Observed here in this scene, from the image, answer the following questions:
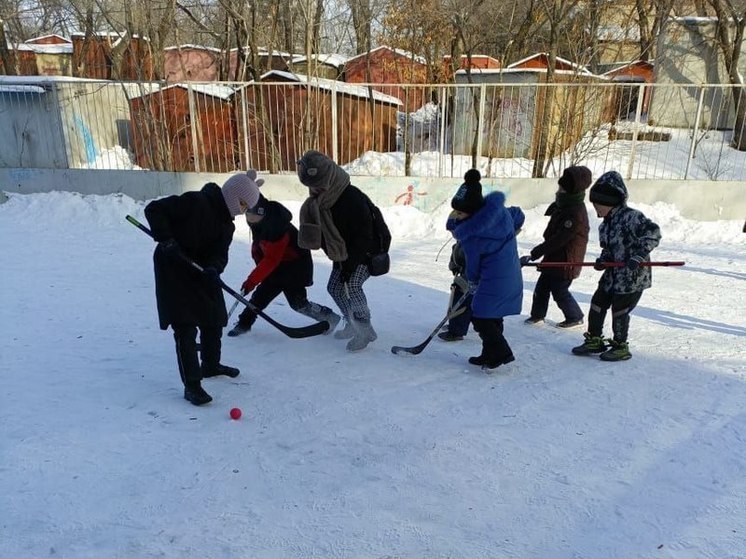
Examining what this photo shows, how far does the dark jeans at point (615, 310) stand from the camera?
398 cm

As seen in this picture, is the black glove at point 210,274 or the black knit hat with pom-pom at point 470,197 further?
the black knit hat with pom-pom at point 470,197

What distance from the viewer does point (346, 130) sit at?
35.2 feet

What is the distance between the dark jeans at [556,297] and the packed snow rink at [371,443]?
0.52 feet

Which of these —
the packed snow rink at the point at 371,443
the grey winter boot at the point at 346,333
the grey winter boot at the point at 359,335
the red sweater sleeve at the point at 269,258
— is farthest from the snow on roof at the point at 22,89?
the grey winter boot at the point at 359,335

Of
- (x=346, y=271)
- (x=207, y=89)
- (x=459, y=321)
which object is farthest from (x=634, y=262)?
(x=207, y=89)

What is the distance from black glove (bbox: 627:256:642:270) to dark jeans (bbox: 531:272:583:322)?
846 mm

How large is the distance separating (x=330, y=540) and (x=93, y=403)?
187 cm

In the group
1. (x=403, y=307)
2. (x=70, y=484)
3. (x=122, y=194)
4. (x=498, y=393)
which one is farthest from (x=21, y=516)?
(x=122, y=194)

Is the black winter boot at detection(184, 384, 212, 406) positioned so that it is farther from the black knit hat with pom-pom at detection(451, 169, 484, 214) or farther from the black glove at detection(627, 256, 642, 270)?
the black glove at detection(627, 256, 642, 270)

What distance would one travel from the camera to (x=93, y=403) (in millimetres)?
3309

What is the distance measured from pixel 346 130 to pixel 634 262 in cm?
781

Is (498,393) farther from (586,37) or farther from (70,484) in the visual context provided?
(586,37)

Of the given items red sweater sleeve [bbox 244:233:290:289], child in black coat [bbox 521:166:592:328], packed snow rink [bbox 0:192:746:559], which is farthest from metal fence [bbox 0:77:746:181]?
red sweater sleeve [bbox 244:233:290:289]

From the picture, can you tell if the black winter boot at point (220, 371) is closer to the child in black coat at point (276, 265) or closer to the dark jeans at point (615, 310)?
the child in black coat at point (276, 265)
